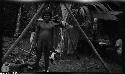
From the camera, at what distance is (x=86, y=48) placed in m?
7.46

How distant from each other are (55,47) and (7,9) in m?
1.87

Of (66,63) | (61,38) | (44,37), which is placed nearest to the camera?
(44,37)

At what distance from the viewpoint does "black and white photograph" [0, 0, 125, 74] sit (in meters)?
6.21

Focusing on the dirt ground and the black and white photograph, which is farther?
the dirt ground

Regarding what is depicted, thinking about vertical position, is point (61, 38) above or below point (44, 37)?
below

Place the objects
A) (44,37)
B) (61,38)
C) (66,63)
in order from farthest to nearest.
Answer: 1. (61,38)
2. (66,63)
3. (44,37)

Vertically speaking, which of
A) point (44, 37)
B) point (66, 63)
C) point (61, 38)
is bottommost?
point (66, 63)

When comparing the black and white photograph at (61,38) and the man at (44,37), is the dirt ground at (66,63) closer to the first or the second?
the black and white photograph at (61,38)

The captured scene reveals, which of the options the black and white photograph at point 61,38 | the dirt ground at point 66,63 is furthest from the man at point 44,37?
the dirt ground at point 66,63

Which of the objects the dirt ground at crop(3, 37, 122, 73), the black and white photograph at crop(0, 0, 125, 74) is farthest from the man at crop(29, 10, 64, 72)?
the dirt ground at crop(3, 37, 122, 73)

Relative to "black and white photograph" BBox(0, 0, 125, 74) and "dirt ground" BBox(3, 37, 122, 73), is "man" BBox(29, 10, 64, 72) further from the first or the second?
"dirt ground" BBox(3, 37, 122, 73)

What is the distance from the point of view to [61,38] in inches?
290

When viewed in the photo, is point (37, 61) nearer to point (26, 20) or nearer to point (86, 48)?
point (26, 20)

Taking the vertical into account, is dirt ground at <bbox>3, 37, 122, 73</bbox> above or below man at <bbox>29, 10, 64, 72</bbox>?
below
